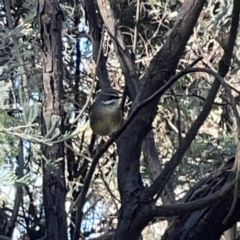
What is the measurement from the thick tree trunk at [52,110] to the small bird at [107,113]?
16 centimetres

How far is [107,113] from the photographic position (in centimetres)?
290

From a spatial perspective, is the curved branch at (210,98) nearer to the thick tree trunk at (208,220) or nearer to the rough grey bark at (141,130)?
the rough grey bark at (141,130)

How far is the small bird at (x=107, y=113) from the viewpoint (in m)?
2.80

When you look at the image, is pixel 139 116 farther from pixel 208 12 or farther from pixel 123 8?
pixel 123 8

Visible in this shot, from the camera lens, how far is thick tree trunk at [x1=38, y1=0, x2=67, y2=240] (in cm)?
279

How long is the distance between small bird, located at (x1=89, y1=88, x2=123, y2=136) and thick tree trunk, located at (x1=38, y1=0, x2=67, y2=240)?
16 centimetres

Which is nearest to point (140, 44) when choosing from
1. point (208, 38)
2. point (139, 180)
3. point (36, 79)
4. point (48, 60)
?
point (208, 38)

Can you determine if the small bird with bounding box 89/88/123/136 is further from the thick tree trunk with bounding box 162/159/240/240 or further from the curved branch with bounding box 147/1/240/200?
the curved branch with bounding box 147/1/240/200

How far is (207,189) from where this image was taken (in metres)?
2.27

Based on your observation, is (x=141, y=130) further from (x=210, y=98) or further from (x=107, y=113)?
(x=107, y=113)

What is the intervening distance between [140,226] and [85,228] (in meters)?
3.44

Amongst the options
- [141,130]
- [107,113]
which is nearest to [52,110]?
[107,113]

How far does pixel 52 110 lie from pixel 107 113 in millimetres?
229

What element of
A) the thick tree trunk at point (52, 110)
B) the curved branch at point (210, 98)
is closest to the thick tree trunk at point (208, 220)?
the curved branch at point (210, 98)
